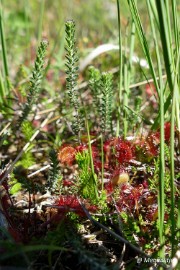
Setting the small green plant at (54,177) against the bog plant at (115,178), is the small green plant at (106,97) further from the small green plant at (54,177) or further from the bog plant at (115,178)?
the small green plant at (54,177)

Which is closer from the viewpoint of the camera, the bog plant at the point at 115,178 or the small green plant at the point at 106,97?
the bog plant at the point at 115,178

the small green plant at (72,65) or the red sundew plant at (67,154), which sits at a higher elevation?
the small green plant at (72,65)

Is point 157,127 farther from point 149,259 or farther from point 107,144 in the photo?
point 149,259

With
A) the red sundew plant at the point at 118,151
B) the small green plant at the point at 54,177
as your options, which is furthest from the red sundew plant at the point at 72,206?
the red sundew plant at the point at 118,151

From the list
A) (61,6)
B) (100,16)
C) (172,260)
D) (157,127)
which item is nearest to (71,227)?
(172,260)

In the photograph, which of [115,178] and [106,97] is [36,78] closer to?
[106,97]

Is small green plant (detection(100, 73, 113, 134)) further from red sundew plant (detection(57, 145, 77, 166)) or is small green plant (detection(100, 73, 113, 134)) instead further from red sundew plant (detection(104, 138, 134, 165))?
red sundew plant (detection(57, 145, 77, 166))

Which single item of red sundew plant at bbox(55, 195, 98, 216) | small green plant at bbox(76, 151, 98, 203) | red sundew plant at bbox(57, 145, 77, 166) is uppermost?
red sundew plant at bbox(57, 145, 77, 166)

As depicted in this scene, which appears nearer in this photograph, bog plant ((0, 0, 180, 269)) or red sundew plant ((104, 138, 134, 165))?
bog plant ((0, 0, 180, 269))

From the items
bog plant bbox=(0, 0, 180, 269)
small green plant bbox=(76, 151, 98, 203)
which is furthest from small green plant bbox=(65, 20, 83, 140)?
small green plant bbox=(76, 151, 98, 203)

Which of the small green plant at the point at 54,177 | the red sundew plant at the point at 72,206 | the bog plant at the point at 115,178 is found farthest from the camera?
the small green plant at the point at 54,177

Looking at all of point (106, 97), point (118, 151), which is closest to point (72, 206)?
point (118, 151)
